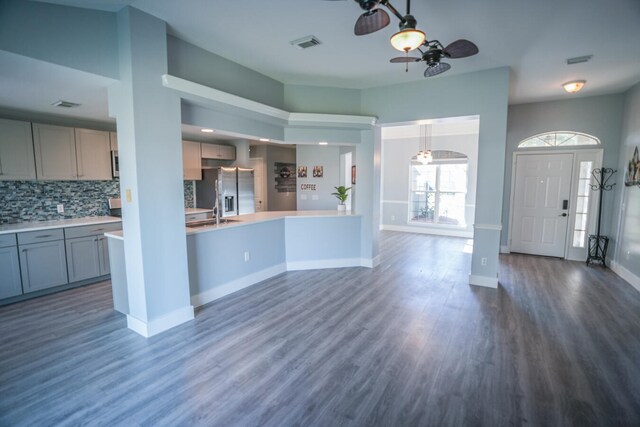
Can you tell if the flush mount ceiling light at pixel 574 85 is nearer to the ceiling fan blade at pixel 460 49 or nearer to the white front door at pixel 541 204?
the white front door at pixel 541 204

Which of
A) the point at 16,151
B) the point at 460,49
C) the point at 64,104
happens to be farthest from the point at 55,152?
the point at 460,49

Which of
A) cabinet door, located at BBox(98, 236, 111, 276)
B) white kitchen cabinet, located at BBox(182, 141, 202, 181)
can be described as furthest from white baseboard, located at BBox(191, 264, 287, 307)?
white kitchen cabinet, located at BBox(182, 141, 202, 181)

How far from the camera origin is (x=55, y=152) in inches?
171

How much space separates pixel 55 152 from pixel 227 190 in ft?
9.41

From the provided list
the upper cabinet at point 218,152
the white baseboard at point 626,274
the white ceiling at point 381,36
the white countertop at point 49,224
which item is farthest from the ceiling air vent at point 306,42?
the white baseboard at point 626,274

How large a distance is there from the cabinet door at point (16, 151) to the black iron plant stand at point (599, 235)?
915 centimetres

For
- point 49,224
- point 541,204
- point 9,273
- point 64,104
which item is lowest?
point 9,273

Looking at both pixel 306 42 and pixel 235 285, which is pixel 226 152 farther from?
pixel 306 42

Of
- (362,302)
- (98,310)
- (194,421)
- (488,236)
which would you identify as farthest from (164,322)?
(488,236)

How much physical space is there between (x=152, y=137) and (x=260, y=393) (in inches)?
95.4

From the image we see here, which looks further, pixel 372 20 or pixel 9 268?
pixel 9 268

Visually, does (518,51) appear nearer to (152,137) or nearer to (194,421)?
(152,137)

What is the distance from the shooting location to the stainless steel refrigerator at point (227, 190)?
20.8 feet

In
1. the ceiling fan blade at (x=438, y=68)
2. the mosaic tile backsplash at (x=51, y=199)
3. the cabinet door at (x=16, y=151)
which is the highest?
the ceiling fan blade at (x=438, y=68)
